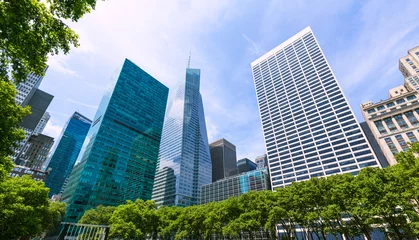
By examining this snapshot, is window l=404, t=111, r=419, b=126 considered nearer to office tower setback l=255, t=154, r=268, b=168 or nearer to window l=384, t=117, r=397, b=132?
window l=384, t=117, r=397, b=132

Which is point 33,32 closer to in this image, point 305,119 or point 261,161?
point 305,119

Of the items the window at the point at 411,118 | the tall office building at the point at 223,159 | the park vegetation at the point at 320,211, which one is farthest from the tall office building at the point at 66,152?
the window at the point at 411,118

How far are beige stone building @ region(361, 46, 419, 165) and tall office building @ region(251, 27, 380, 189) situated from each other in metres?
6.23

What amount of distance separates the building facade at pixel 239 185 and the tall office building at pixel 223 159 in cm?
4041

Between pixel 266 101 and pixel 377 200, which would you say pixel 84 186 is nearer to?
pixel 377 200

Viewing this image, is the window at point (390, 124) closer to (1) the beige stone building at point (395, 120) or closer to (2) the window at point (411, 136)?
(1) the beige stone building at point (395, 120)

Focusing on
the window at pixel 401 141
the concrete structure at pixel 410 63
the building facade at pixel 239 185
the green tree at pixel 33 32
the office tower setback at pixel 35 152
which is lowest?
the green tree at pixel 33 32

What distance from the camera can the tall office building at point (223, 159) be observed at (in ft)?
462

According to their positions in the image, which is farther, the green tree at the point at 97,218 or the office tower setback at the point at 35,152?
the office tower setback at the point at 35,152

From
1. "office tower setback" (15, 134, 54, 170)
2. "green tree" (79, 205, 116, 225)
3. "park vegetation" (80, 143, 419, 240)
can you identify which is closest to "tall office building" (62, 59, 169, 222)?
"green tree" (79, 205, 116, 225)

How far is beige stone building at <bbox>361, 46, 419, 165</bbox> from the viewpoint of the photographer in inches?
2104

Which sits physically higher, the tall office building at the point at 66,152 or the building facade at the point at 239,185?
the tall office building at the point at 66,152

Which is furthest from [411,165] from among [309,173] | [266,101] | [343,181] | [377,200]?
[266,101]

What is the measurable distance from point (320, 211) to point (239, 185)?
64343 mm
